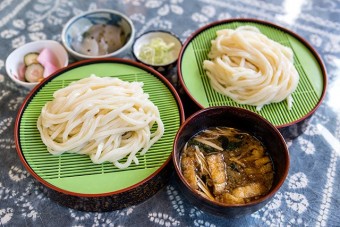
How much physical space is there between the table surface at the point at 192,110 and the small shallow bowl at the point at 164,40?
13 centimetres

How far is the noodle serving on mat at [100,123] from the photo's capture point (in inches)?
Result: 88.5

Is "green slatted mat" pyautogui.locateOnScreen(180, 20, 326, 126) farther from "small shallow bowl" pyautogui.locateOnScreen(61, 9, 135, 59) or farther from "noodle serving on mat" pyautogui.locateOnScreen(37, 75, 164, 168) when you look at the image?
"small shallow bowl" pyautogui.locateOnScreen(61, 9, 135, 59)

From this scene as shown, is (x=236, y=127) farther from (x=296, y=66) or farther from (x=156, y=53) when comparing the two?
(x=156, y=53)

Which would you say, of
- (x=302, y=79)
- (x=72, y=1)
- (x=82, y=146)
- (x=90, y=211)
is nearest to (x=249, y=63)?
(x=302, y=79)

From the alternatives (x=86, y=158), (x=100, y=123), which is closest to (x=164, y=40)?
(x=100, y=123)

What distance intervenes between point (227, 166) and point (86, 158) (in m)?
0.83

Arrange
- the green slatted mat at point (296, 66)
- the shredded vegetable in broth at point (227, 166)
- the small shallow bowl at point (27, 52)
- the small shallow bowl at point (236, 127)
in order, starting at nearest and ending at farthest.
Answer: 1. the small shallow bowl at point (236, 127)
2. the shredded vegetable in broth at point (227, 166)
3. the green slatted mat at point (296, 66)
4. the small shallow bowl at point (27, 52)

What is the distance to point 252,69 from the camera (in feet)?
8.68

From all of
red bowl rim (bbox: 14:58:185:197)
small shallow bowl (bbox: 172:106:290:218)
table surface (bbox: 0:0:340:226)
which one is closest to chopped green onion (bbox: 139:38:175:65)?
table surface (bbox: 0:0:340:226)

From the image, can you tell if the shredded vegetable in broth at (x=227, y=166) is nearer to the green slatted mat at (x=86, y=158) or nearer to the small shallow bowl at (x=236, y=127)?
the small shallow bowl at (x=236, y=127)

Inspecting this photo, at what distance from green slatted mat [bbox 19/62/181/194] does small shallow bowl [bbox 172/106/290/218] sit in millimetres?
211

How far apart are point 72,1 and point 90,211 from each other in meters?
2.14

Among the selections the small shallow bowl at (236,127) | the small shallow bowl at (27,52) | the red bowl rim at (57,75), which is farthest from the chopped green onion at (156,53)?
the small shallow bowl at (236,127)

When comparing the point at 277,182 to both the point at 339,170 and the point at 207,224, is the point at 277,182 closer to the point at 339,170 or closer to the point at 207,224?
the point at 207,224
